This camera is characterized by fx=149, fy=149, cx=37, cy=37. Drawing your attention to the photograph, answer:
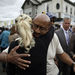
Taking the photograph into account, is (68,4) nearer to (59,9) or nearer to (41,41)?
(59,9)

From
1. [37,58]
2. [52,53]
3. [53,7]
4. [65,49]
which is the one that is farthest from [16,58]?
[53,7]

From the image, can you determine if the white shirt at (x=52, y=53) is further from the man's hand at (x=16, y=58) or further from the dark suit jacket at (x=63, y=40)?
the dark suit jacket at (x=63, y=40)

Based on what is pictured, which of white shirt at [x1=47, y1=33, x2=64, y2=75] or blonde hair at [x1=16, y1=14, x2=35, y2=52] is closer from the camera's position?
blonde hair at [x1=16, y1=14, x2=35, y2=52]

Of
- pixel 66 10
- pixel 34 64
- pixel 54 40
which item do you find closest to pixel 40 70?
pixel 34 64

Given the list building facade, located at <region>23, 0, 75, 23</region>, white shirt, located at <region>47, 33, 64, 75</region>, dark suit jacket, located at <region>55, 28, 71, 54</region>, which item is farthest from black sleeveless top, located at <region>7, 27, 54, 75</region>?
building facade, located at <region>23, 0, 75, 23</region>

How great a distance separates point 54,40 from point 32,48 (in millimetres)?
Answer: 380

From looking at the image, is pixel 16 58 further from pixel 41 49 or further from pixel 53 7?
pixel 53 7

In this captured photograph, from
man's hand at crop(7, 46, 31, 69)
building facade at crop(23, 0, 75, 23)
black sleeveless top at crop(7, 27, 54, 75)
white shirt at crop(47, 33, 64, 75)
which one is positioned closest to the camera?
man's hand at crop(7, 46, 31, 69)

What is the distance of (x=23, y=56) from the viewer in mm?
1578

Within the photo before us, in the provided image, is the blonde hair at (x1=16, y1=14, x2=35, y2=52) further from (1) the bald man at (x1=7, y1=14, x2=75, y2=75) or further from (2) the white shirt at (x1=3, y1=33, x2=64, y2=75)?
(2) the white shirt at (x1=3, y1=33, x2=64, y2=75)

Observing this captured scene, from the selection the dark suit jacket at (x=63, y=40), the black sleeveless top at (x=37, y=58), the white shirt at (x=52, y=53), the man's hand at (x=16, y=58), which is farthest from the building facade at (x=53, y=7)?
the man's hand at (x=16, y=58)

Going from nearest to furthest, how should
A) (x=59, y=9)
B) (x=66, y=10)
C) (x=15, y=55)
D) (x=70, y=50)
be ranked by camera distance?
(x=15, y=55)
(x=70, y=50)
(x=59, y=9)
(x=66, y=10)

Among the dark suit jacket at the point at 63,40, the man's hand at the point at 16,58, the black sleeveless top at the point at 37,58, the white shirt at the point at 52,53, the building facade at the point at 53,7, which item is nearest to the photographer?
the man's hand at the point at 16,58

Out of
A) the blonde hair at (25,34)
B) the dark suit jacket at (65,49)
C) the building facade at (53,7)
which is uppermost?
the building facade at (53,7)
